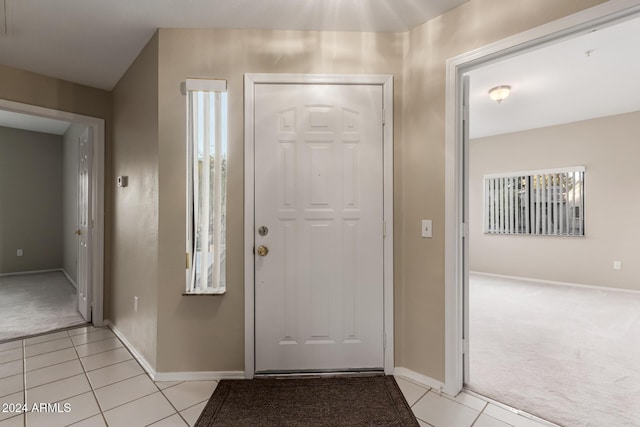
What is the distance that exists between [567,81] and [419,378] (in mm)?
3752

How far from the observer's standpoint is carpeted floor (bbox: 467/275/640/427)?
6.09 ft

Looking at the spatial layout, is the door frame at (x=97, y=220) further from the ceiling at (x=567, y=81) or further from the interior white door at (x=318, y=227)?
the ceiling at (x=567, y=81)

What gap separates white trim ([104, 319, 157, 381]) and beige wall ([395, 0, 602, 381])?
182 centimetres

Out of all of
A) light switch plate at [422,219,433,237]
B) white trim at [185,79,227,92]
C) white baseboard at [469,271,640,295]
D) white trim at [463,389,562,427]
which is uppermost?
white trim at [185,79,227,92]

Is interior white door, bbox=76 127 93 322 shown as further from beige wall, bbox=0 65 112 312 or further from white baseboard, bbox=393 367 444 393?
white baseboard, bbox=393 367 444 393

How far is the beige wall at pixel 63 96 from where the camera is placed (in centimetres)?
273

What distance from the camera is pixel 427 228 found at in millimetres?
2072

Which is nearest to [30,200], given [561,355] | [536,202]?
[561,355]

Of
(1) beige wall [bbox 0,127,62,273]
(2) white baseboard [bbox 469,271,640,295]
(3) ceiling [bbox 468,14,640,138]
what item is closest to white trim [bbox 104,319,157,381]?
(3) ceiling [bbox 468,14,640,138]

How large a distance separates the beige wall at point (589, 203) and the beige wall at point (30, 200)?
A: 8.63 m

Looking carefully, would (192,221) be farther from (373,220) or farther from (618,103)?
(618,103)

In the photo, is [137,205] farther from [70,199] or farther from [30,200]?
[30,200]

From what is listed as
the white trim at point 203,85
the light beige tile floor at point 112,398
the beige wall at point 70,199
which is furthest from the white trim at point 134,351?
the beige wall at point 70,199

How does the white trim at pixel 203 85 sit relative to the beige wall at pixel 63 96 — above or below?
below
